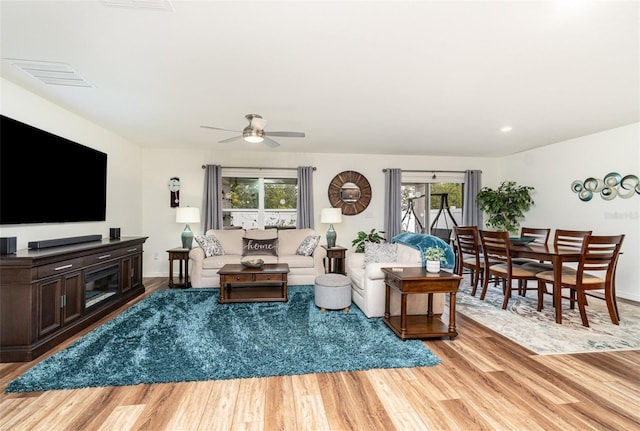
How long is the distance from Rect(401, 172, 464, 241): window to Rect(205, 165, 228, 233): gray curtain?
391cm

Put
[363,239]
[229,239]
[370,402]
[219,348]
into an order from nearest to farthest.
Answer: [370,402], [219,348], [229,239], [363,239]

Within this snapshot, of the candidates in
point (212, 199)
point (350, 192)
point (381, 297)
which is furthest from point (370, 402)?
point (212, 199)

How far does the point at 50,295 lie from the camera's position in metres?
2.63

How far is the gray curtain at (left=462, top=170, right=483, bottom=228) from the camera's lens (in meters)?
6.31

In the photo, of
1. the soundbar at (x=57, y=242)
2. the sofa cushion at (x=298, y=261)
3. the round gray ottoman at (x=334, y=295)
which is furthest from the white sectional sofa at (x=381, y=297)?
the soundbar at (x=57, y=242)

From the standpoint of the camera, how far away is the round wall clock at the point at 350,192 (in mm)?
6125

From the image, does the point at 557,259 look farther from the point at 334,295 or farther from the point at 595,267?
the point at 334,295

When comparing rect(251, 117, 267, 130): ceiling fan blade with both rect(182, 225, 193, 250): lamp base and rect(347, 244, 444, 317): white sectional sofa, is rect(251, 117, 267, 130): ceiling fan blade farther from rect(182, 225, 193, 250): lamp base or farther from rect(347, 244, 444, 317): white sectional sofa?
rect(182, 225, 193, 250): lamp base

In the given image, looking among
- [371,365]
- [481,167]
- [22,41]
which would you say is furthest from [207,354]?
[481,167]

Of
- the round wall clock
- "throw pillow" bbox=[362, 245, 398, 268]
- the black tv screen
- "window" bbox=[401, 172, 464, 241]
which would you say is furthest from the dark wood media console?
"window" bbox=[401, 172, 464, 241]

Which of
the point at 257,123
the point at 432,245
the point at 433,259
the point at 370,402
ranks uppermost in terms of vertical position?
the point at 257,123

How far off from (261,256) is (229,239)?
30.2 inches

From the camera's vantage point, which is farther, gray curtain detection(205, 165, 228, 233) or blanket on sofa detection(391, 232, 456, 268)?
gray curtain detection(205, 165, 228, 233)

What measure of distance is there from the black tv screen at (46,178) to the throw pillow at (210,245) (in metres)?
1.41
